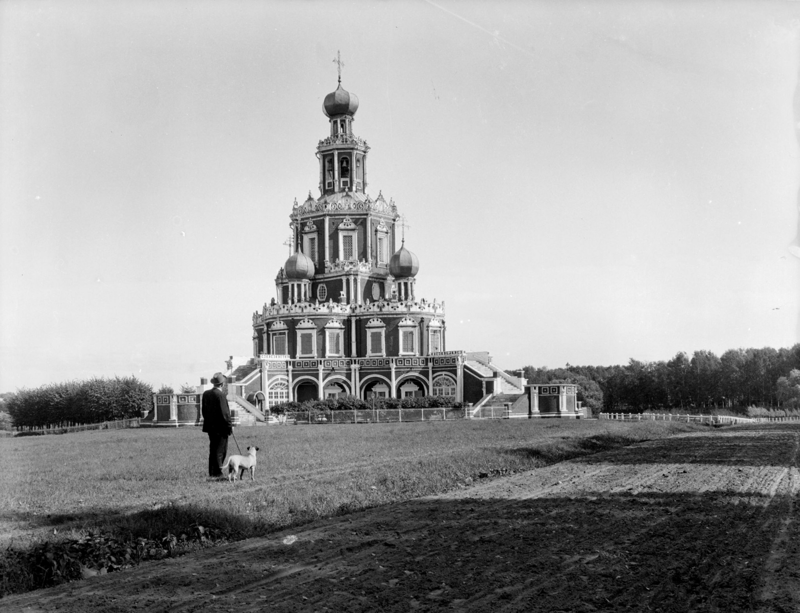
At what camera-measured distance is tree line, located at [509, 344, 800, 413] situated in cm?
10506

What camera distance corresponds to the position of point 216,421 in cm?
1766

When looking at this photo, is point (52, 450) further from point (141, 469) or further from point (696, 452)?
point (696, 452)

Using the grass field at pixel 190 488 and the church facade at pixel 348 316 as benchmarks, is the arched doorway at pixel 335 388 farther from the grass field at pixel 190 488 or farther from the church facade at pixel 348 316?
the grass field at pixel 190 488

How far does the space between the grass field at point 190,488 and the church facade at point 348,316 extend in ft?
118

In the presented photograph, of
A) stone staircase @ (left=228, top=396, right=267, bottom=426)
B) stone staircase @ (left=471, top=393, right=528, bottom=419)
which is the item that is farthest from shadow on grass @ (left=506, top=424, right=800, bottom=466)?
stone staircase @ (left=228, top=396, right=267, bottom=426)

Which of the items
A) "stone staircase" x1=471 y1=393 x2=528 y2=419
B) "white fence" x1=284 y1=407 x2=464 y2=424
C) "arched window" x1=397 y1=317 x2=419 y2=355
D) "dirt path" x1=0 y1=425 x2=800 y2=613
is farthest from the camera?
"arched window" x1=397 y1=317 x2=419 y2=355

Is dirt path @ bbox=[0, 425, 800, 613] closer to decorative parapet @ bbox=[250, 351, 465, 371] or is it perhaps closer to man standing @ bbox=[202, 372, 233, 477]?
man standing @ bbox=[202, 372, 233, 477]

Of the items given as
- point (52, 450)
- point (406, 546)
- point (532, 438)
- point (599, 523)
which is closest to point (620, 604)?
point (406, 546)

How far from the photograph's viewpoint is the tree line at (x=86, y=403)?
220 ft

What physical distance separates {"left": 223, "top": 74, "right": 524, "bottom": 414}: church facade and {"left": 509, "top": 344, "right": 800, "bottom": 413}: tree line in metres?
32.1

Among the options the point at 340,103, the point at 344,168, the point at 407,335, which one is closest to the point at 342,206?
the point at 344,168

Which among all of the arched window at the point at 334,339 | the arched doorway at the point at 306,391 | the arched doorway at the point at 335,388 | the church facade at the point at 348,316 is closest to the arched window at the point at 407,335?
the church facade at the point at 348,316

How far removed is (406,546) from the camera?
11633 millimetres

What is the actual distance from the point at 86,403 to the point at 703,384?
74.5 m
